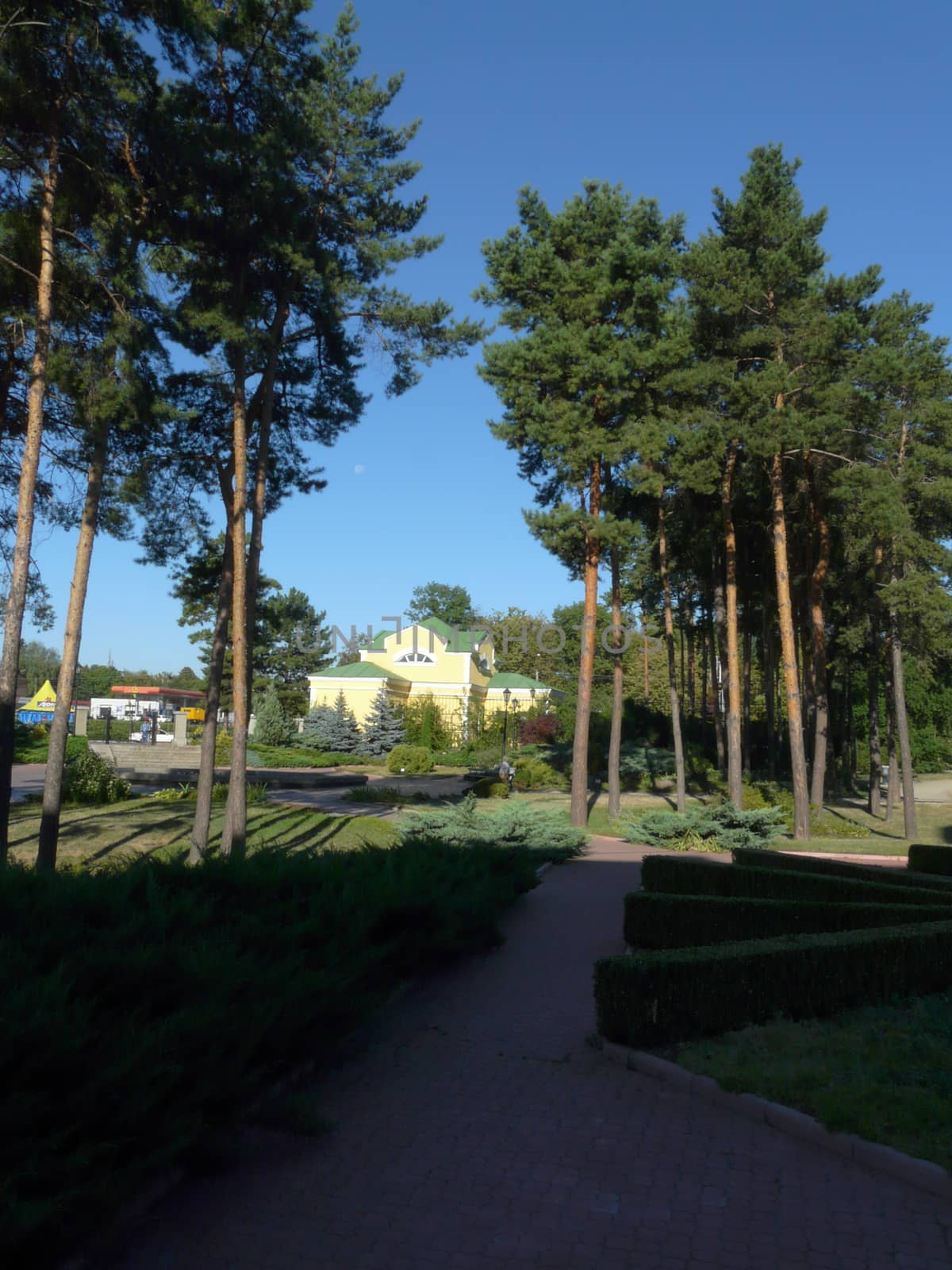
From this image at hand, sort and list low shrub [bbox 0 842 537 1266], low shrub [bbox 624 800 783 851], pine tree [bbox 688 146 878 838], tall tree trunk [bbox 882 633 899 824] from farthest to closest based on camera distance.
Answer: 1. tall tree trunk [bbox 882 633 899 824]
2. pine tree [bbox 688 146 878 838]
3. low shrub [bbox 624 800 783 851]
4. low shrub [bbox 0 842 537 1266]

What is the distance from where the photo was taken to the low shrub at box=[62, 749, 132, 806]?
21109mm

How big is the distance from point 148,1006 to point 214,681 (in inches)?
430

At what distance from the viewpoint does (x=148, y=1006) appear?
12.2 feet

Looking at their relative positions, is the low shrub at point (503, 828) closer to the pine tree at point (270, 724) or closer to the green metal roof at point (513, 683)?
the pine tree at point (270, 724)

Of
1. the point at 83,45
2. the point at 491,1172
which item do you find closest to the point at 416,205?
the point at 83,45

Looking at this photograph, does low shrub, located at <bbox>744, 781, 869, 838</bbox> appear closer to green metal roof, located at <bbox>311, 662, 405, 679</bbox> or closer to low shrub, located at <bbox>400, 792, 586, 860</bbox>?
low shrub, located at <bbox>400, 792, 586, 860</bbox>

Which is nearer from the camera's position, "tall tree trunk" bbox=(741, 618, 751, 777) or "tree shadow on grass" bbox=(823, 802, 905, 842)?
"tree shadow on grass" bbox=(823, 802, 905, 842)

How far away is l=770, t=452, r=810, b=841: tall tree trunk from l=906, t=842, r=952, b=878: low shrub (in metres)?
6.02

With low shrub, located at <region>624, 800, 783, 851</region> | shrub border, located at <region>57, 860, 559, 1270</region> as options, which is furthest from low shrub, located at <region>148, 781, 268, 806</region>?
shrub border, located at <region>57, 860, 559, 1270</region>

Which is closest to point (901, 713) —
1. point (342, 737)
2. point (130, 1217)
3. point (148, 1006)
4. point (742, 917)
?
point (742, 917)

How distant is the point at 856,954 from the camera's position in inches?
240

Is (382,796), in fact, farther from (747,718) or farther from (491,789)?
(747,718)

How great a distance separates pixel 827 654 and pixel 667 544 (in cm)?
711

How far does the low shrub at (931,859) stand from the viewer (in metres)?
12.9
